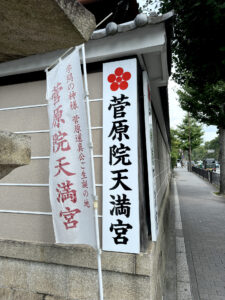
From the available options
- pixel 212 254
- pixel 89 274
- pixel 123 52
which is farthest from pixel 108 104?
pixel 212 254

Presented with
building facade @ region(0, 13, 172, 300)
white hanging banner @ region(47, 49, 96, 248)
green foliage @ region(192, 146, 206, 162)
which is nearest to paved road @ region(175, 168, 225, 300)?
building facade @ region(0, 13, 172, 300)

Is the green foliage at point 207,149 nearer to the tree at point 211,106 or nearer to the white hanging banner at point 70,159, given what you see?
the tree at point 211,106

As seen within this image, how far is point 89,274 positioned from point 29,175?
181 centimetres

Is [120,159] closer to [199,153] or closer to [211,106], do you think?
[211,106]

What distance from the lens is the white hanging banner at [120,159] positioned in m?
2.98

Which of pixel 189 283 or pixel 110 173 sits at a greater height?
pixel 110 173

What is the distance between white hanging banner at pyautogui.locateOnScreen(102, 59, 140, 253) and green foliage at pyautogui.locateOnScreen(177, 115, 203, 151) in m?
39.0

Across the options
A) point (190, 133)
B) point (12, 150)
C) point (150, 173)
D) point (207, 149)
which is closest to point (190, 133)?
point (190, 133)

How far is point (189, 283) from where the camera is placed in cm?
427

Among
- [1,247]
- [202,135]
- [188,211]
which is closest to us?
[1,247]

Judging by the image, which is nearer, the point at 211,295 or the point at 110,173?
the point at 110,173

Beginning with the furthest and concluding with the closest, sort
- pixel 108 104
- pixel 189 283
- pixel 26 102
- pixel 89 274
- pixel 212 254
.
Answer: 1. pixel 212 254
2. pixel 189 283
3. pixel 26 102
4. pixel 108 104
5. pixel 89 274

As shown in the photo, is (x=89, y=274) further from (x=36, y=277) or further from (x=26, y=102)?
(x=26, y=102)

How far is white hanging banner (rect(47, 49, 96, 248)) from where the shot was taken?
261 centimetres
